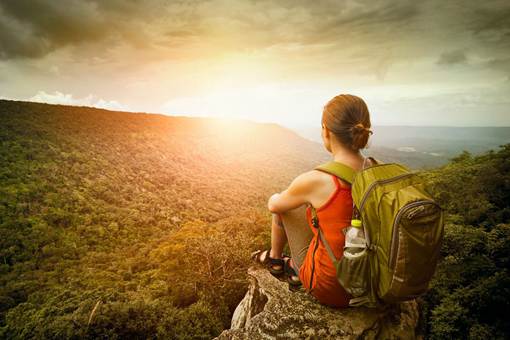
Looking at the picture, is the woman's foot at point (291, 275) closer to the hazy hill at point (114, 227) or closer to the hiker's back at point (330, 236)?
the hiker's back at point (330, 236)

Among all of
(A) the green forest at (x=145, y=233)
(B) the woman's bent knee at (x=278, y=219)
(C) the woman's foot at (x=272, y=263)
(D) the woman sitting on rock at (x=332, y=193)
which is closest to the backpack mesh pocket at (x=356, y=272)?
(D) the woman sitting on rock at (x=332, y=193)

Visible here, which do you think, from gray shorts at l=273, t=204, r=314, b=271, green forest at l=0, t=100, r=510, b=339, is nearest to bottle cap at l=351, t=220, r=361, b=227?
gray shorts at l=273, t=204, r=314, b=271

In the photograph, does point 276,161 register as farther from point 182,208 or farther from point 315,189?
point 315,189

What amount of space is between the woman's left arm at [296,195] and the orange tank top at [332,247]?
184mm

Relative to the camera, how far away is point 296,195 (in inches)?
93.2

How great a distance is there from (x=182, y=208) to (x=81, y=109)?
21370 millimetres

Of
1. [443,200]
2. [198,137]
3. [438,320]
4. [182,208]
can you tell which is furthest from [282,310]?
[198,137]

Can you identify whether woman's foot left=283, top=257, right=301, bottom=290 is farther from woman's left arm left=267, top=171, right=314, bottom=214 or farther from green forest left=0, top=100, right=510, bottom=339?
green forest left=0, top=100, right=510, bottom=339

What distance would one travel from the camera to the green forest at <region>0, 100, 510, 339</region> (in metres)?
4.09

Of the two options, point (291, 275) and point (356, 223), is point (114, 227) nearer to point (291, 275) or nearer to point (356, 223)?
point (291, 275)

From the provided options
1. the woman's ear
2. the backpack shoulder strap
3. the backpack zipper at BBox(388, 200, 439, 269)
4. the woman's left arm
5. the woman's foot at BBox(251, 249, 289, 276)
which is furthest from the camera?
the woman's foot at BBox(251, 249, 289, 276)

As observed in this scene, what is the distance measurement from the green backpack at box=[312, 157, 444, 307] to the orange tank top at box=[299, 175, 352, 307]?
0.36 feet

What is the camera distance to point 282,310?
108 inches

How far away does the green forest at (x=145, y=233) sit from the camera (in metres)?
4.09
